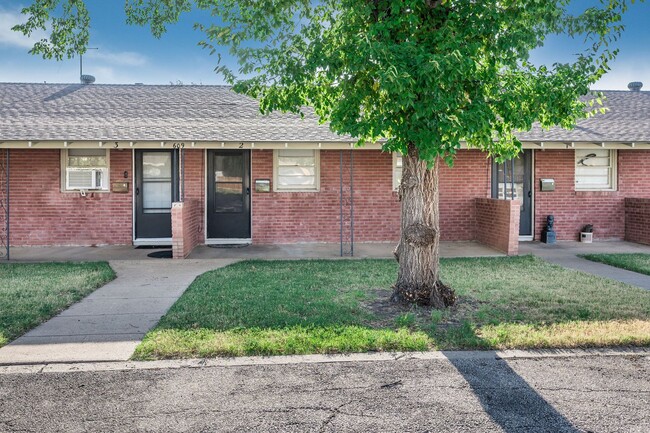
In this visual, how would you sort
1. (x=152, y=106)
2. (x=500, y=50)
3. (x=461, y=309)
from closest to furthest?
(x=500, y=50) → (x=461, y=309) → (x=152, y=106)

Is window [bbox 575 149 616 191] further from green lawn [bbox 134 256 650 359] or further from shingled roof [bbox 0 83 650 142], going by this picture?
green lawn [bbox 134 256 650 359]

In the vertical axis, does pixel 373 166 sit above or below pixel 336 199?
above

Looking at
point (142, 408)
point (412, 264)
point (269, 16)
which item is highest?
point (269, 16)

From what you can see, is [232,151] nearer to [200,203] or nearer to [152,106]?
[200,203]

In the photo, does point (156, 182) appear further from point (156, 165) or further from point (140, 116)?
point (140, 116)

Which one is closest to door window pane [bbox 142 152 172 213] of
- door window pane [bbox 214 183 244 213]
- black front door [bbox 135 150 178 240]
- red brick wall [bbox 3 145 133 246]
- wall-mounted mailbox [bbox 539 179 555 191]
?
black front door [bbox 135 150 178 240]

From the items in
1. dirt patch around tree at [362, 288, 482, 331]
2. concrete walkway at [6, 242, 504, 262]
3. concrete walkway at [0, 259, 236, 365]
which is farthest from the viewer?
concrete walkway at [6, 242, 504, 262]

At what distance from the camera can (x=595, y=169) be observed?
14141mm

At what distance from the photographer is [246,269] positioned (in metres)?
9.45

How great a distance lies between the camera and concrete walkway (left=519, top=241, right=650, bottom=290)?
8711 mm

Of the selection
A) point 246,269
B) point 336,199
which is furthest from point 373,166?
point 246,269

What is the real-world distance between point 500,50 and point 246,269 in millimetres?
5437

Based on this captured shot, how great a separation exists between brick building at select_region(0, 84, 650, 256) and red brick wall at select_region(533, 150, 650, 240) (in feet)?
0.08

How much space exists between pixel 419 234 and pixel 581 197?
358 inches
